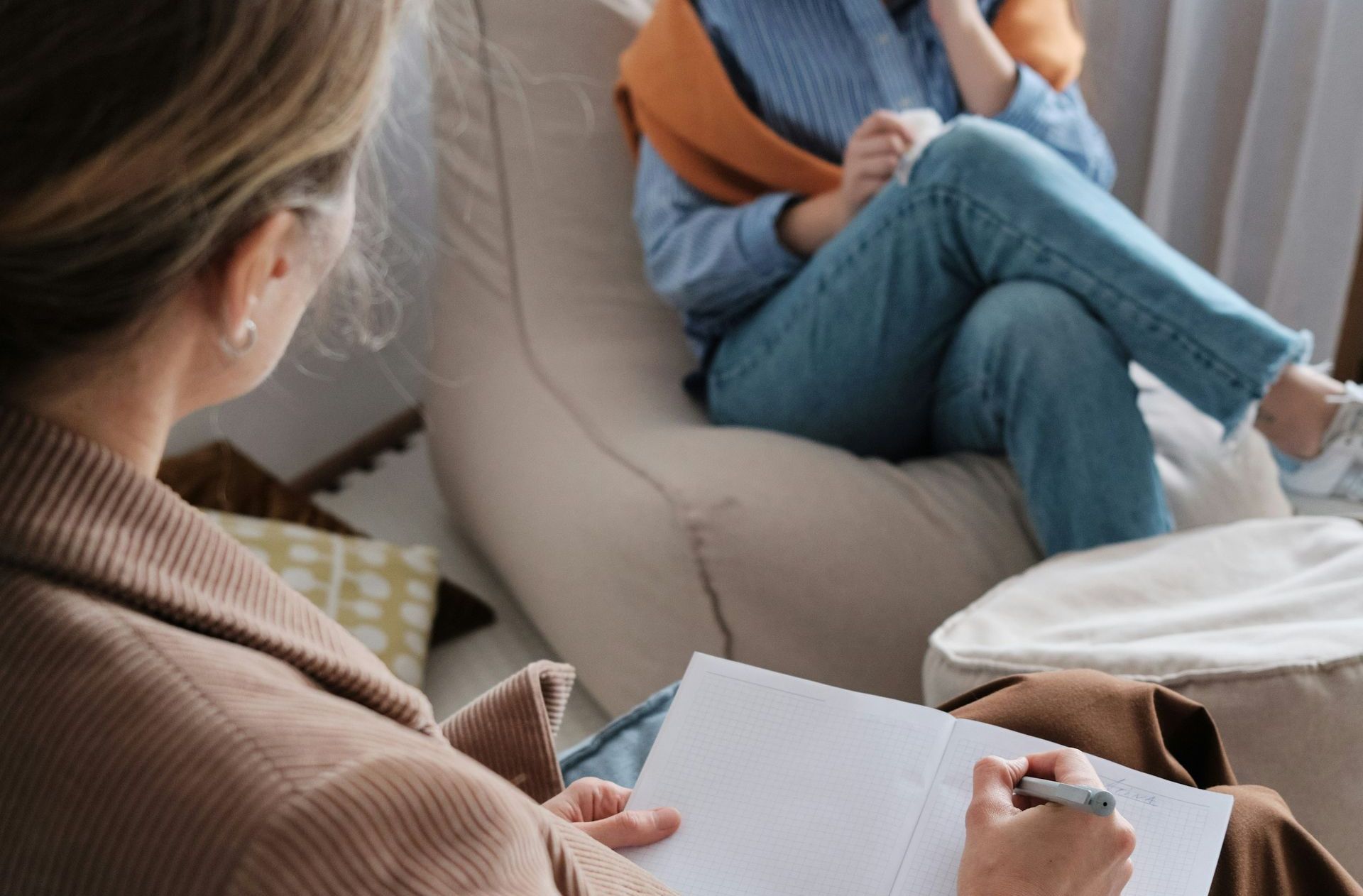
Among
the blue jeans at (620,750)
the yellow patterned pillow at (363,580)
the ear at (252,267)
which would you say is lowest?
the yellow patterned pillow at (363,580)

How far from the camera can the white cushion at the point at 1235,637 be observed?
814mm

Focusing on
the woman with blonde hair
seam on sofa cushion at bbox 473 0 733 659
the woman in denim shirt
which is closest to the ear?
the woman with blonde hair

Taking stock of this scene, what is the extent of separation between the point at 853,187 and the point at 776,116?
0.17 m

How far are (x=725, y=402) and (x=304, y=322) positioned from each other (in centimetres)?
56

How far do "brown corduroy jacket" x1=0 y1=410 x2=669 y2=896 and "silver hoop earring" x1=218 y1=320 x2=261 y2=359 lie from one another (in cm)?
7

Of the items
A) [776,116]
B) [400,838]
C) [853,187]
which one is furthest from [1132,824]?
[776,116]

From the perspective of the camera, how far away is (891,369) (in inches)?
49.7

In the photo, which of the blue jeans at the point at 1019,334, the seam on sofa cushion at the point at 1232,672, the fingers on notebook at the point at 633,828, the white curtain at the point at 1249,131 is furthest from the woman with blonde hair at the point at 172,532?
the white curtain at the point at 1249,131

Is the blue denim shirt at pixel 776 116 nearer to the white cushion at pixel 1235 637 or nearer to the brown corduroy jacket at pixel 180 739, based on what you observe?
the white cushion at pixel 1235 637

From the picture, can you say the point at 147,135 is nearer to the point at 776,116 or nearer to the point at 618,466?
the point at 618,466

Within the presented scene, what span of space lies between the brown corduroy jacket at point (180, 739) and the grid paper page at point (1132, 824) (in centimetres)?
29

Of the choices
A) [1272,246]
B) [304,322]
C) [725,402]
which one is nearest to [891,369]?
[725,402]

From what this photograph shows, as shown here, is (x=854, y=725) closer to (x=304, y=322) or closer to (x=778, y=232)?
(x=778, y=232)

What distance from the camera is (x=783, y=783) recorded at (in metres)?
0.73
